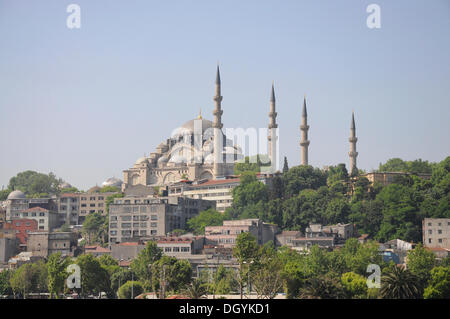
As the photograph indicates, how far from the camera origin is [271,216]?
226ft

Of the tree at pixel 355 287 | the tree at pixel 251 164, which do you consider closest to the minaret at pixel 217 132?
the tree at pixel 251 164

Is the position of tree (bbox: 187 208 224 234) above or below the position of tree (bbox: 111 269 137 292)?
above

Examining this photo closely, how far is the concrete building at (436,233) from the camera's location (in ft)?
202

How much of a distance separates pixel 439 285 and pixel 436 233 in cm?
2025

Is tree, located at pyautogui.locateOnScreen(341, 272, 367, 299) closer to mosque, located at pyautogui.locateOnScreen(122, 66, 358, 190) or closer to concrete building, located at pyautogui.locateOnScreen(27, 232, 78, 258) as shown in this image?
concrete building, located at pyautogui.locateOnScreen(27, 232, 78, 258)

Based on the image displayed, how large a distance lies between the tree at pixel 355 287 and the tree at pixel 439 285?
294 centimetres

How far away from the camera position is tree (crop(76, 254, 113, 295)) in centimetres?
4959

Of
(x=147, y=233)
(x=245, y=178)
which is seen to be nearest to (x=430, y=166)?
→ (x=245, y=178)

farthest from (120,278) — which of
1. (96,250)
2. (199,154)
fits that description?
(199,154)

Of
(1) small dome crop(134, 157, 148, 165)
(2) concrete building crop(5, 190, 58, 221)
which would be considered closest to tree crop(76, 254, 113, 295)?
(2) concrete building crop(5, 190, 58, 221)

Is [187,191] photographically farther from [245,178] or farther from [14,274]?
[14,274]

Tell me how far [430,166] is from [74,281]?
46714 mm

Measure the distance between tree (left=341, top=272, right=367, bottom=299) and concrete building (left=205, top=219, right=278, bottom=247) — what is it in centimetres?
1872

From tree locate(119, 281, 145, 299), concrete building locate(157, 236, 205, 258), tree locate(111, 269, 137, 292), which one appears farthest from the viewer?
concrete building locate(157, 236, 205, 258)
